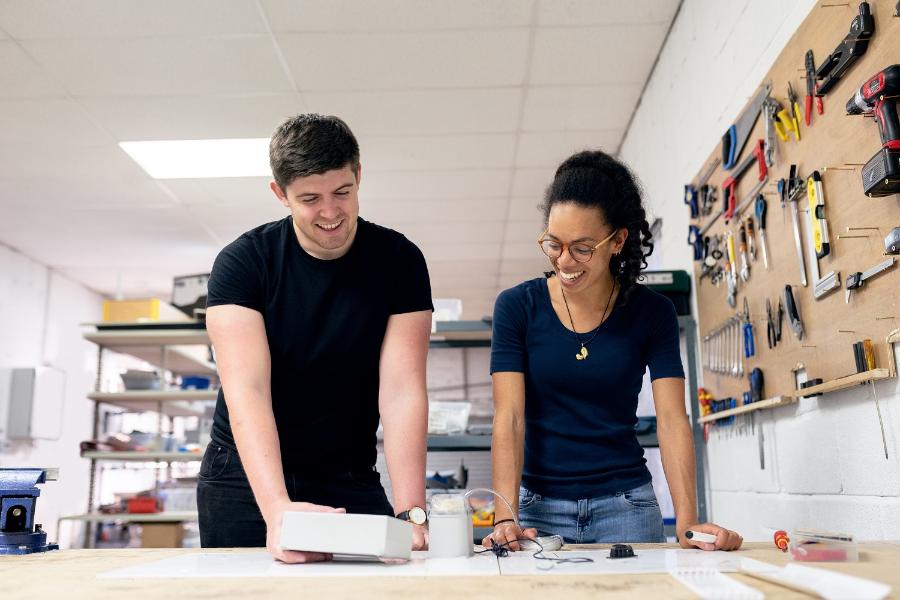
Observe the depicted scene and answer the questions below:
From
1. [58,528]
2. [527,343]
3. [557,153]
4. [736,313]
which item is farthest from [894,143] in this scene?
[58,528]

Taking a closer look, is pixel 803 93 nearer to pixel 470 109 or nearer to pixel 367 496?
pixel 367 496

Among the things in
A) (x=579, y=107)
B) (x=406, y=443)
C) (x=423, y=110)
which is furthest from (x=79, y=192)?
(x=406, y=443)

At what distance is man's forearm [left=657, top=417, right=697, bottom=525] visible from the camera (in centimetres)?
132

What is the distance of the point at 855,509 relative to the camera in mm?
1448

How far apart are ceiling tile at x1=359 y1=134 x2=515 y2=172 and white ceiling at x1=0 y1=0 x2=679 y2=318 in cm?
1

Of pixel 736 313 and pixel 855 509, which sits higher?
pixel 736 313

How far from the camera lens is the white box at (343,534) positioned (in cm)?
93

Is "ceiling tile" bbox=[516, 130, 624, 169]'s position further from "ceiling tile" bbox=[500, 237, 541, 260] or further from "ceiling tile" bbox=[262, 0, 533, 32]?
"ceiling tile" bbox=[500, 237, 541, 260]

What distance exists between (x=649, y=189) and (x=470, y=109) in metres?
0.85

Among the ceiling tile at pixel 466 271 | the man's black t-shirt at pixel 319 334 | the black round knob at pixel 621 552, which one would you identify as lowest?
the black round knob at pixel 621 552

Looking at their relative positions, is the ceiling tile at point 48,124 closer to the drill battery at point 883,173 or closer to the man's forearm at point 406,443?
the man's forearm at point 406,443

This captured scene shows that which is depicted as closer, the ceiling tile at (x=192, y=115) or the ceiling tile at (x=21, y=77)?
the ceiling tile at (x=21, y=77)

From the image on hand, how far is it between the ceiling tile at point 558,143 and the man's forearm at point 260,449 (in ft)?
9.28

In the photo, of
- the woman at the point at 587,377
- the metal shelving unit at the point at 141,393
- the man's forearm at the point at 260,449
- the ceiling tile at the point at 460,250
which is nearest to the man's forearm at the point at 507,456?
the woman at the point at 587,377
